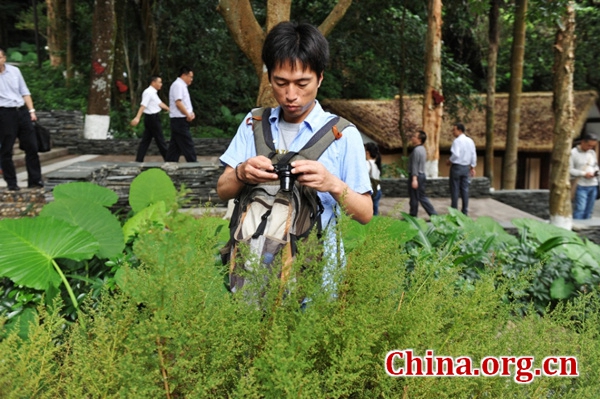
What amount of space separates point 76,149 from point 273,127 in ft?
42.3

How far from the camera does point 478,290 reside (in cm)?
141

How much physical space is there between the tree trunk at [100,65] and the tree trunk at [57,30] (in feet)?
21.5

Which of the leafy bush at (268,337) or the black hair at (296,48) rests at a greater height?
the black hair at (296,48)

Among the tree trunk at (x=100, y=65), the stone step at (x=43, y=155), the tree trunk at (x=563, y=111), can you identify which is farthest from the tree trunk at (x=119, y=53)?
the tree trunk at (x=563, y=111)

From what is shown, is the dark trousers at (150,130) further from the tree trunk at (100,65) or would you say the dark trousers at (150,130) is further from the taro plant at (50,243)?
the taro plant at (50,243)

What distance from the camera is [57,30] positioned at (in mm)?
19906

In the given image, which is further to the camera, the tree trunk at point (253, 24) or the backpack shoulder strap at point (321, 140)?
the tree trunk at point (253, 24)

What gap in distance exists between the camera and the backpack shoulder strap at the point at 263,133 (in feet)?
6.09

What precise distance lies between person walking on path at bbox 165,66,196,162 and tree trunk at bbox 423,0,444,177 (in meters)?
6.36

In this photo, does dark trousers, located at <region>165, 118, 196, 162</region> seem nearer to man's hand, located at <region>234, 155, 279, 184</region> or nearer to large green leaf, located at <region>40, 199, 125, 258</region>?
large green leaf, located at <region>40, 199, 125, 258</region>

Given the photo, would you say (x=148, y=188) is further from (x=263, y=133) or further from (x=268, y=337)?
(x=268, y=337)

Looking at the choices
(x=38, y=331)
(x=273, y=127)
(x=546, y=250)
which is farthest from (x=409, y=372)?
(x=546, y=250)

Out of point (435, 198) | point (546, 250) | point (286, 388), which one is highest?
point (286, 388)

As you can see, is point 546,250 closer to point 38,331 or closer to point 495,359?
point 495,359
